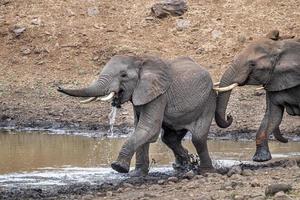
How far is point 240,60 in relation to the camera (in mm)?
14930

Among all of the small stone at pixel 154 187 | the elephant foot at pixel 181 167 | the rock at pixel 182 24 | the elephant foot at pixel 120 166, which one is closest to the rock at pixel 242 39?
the rock at pixel 182 24

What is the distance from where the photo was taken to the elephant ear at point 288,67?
1492 centimetres

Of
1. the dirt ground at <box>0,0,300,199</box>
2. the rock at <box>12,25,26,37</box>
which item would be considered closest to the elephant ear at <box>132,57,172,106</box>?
the dirt ground at <box>0,0,300,199</box>

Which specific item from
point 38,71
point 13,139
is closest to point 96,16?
point 38,71

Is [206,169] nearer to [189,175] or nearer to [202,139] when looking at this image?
[202,139]

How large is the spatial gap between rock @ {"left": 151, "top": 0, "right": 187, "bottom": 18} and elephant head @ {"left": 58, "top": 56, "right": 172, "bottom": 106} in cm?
1207

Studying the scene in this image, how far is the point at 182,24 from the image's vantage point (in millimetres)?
26172

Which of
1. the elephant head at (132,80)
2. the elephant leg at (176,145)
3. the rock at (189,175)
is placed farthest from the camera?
the elephant leg at (176,145)

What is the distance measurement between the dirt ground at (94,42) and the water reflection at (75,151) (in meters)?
1.79

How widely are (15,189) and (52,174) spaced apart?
1617 mm

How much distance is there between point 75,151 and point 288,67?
429 cm

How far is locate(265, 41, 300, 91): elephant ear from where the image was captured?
49.0 feet

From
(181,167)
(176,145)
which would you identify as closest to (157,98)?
(176,145)

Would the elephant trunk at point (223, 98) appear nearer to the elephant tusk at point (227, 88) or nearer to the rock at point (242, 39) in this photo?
the elephant tusk at point (227, 88)
